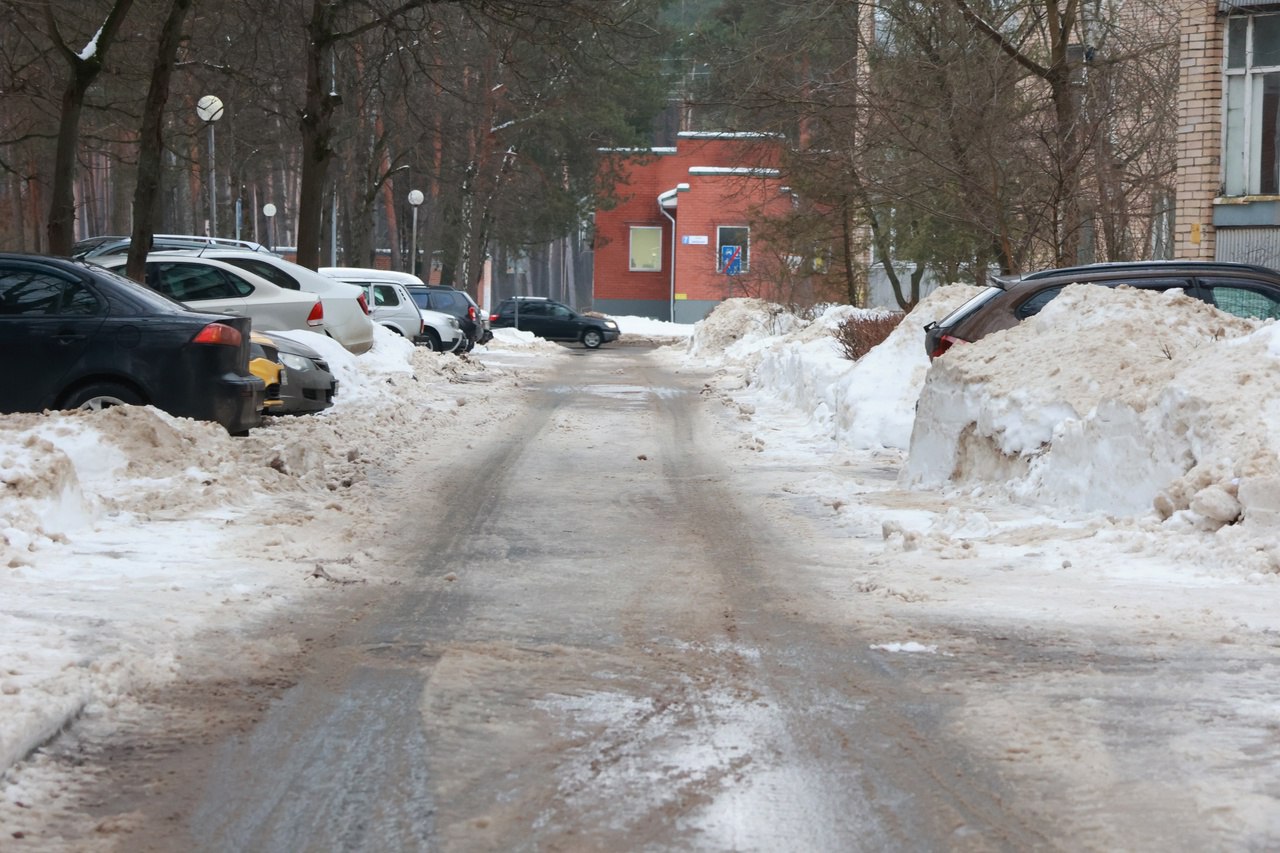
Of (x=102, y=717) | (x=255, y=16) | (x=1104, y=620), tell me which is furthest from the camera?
(x=255, y=16)

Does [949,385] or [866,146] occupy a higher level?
[866,146]

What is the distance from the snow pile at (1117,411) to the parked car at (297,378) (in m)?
6.25

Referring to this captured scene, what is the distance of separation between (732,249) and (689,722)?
50586 millimetres

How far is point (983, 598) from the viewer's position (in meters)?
7.49

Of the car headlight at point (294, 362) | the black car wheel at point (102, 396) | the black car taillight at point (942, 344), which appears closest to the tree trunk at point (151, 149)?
the car headlight at point (294, 362)

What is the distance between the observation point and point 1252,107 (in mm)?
22219

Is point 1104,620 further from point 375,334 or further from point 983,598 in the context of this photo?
point 375,334

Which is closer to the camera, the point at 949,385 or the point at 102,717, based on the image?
the point at 102,717

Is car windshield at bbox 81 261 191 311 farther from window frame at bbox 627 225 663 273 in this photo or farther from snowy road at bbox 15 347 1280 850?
window frame at bbox 627 225 663 273

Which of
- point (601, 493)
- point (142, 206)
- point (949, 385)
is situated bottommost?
point (601, 493)

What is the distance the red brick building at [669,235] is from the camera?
198 ft

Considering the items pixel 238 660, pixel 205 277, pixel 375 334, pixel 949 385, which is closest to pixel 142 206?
pixel 205 277

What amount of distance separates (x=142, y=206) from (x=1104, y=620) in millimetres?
14203

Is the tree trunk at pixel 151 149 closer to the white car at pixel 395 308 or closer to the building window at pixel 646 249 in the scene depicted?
the white car at pixel 395 308
